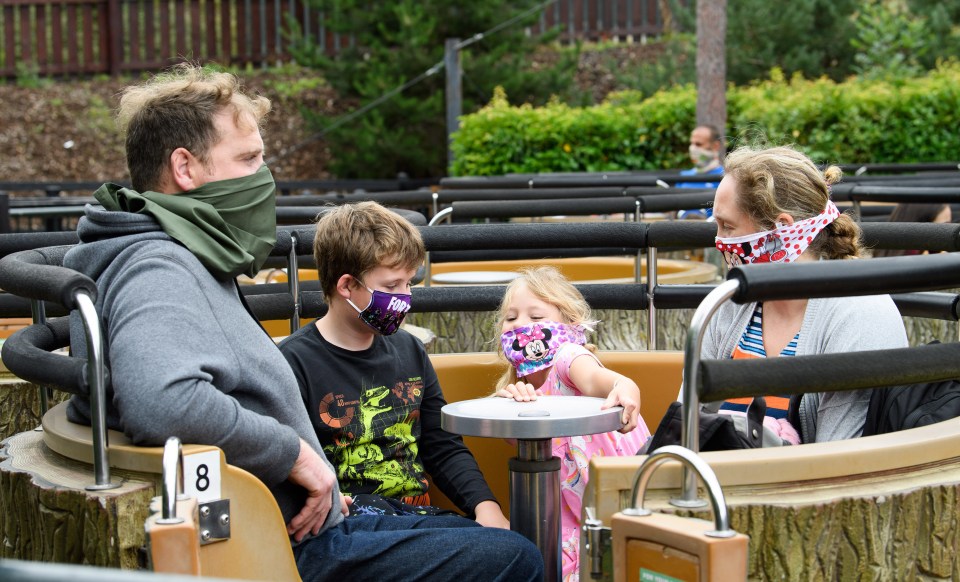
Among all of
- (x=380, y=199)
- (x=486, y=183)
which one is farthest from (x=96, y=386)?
(x=486, y=183)

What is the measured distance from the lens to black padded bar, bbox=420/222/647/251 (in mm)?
3541

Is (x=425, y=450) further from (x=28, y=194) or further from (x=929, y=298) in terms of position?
(x=28, y=194)

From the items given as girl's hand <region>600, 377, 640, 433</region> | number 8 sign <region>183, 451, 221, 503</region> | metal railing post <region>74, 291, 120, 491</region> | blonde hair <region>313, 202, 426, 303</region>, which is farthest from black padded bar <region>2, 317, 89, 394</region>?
girl's hand <region>600, 377, 640, 433</region>

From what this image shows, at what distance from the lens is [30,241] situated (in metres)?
3.30

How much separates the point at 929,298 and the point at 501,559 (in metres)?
1.52

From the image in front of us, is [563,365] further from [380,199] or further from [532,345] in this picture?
[380,199]

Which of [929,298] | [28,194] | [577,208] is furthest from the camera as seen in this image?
[28,194]

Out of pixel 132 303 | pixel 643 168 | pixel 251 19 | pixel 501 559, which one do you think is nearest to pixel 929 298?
pixel 501 559

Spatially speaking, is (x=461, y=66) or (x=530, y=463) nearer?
(x=530, y=463)

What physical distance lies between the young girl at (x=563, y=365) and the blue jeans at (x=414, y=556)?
0.52 metres

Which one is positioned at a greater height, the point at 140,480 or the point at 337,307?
the point at 337,307

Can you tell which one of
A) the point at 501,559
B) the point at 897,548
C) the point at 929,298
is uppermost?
the point at 929,298

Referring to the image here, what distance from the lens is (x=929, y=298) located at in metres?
3.22

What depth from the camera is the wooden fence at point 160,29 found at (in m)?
19.6
